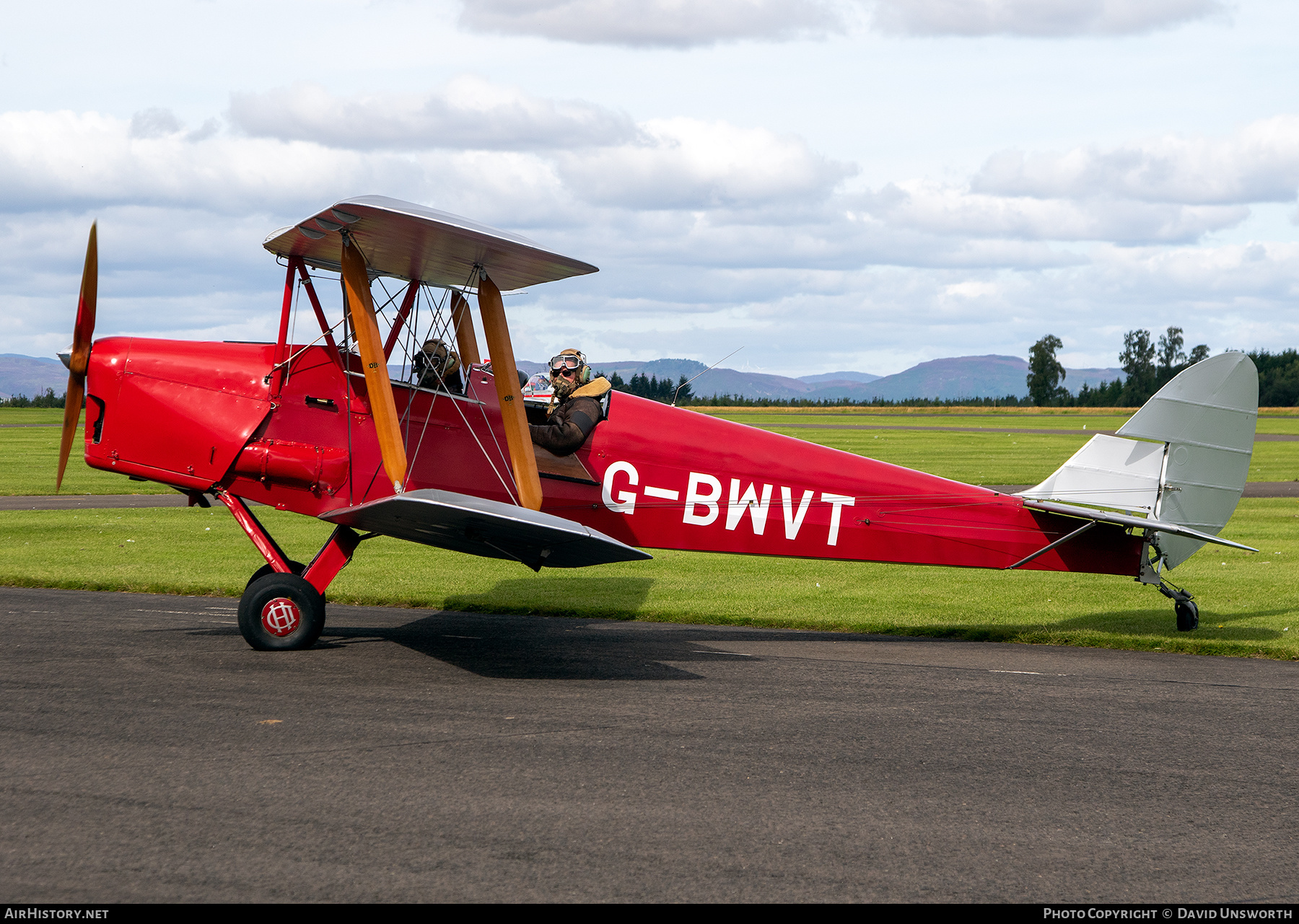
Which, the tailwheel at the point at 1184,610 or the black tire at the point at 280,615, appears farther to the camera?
the tailwheel at the point at 1184,610

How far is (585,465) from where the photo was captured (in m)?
8.53

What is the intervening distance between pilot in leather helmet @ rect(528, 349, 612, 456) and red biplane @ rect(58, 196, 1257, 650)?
13 centimetres

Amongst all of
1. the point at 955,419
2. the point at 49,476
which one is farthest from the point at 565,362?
the point at 955,419

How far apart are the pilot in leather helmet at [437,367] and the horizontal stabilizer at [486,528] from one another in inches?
48.0

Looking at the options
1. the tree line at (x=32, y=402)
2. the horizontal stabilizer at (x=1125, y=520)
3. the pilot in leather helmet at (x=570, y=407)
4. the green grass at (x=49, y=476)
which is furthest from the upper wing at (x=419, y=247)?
the tree line at (x=32, y=402)

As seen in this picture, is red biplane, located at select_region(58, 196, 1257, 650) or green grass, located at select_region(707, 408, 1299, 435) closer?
red biplane, located at select_region(58, 196, 1257, 650)

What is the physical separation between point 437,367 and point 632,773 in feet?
13.6

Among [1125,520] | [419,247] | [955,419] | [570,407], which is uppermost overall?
[955,419]

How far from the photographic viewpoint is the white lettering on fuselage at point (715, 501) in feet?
28.1

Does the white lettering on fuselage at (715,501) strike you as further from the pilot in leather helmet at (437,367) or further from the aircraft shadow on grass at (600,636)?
the pilot in leather helmet at (437,367)

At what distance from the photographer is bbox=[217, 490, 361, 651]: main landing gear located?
7.86m

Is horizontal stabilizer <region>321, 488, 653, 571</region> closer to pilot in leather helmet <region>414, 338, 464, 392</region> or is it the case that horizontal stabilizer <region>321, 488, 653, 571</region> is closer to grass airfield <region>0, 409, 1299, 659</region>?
pilot in leather helmet <region>414, 338, 464, 392</region>

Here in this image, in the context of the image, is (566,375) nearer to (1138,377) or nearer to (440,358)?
(440,358)

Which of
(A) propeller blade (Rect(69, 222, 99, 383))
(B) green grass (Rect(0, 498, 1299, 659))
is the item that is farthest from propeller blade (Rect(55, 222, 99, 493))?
(B) green grass (Rect(0, 498, 1299, 659))
